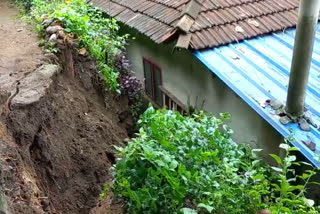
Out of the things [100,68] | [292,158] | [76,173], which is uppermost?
[292,158]

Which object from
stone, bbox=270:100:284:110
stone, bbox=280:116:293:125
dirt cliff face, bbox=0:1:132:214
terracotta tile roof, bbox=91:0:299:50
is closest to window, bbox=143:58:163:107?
terracotta tile roof, bbox=91:0:299:50

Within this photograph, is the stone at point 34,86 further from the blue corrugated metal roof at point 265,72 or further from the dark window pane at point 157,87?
the dark window pane at point 157,87

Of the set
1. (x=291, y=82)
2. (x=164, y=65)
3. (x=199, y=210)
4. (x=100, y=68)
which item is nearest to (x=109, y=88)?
(x=100, y=68)

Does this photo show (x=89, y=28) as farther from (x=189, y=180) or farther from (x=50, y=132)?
(x=189, y=180)

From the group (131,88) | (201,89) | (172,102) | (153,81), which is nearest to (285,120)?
(201,89)

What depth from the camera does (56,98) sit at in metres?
5.34

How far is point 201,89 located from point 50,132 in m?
2.52

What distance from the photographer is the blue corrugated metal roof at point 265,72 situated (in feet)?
14.4

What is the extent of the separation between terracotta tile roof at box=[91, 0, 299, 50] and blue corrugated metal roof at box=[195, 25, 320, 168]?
0.49 feet

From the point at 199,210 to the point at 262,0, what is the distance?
451 centimetres

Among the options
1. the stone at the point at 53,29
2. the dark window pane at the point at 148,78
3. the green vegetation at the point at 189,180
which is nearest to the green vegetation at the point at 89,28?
the stone at the point at 53,29

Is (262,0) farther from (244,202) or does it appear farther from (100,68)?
(244,202)

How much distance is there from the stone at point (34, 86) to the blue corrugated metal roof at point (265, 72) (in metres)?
2.10

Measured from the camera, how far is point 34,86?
16.3 ft
